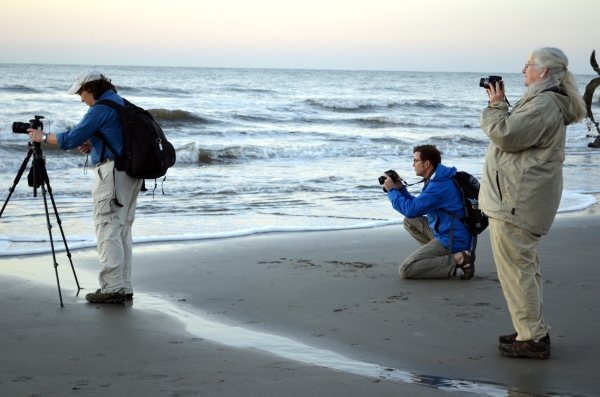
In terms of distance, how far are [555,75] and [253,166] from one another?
42.9 ft

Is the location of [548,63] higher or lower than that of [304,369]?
higher

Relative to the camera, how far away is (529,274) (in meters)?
3.59

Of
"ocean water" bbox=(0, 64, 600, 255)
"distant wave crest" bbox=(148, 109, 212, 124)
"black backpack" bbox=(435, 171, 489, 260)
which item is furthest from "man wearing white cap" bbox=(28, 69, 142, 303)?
"distant wave crest" bbox=(148, 109, 212, 124)

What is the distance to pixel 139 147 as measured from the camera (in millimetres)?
4797

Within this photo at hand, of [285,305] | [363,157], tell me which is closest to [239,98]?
[363,157]

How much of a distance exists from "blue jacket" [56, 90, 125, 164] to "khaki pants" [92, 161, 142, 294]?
0.43 feet

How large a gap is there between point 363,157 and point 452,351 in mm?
14888

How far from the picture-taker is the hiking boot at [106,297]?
4.98 m

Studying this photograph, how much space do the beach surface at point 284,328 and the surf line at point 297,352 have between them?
1 centimetres

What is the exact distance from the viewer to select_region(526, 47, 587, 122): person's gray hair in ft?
11.3

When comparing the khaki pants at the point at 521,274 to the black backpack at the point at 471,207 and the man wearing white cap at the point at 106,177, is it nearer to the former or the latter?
the black backpack at the point at 471,207

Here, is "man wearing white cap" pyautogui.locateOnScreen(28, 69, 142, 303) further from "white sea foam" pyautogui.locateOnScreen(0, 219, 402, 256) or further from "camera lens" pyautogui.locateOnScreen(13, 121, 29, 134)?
"white sea foam" pyautogui.locateOnScreen(0, 219, 402, 256)

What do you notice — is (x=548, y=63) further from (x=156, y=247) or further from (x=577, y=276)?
(x=156, y=247)

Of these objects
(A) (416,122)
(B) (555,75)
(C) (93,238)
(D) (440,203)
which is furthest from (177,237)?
(A) (416,122)
